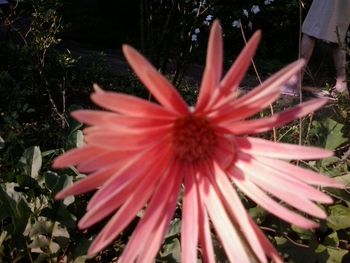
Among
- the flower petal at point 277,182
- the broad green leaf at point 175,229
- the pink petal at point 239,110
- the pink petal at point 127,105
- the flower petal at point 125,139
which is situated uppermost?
the pink petal at point 127,105

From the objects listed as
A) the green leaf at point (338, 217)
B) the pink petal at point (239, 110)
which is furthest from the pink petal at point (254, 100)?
the green leaf at point (338, 217)

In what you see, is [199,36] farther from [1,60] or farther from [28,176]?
[28,176]

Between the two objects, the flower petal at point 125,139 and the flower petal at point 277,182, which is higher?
the flower petal at point 125,139

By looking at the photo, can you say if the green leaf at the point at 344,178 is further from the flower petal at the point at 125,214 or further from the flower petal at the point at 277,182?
the flower petal at the point at 125,214

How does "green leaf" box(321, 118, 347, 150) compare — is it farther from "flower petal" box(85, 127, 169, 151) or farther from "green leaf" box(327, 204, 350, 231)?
"flower petal" box(85, 127, 169, 151)

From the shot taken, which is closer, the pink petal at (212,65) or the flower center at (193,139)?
the pink petal at (212,65)

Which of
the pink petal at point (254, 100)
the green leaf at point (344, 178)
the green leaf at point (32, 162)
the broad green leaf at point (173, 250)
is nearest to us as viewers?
the pink petal at point (254, 100)
